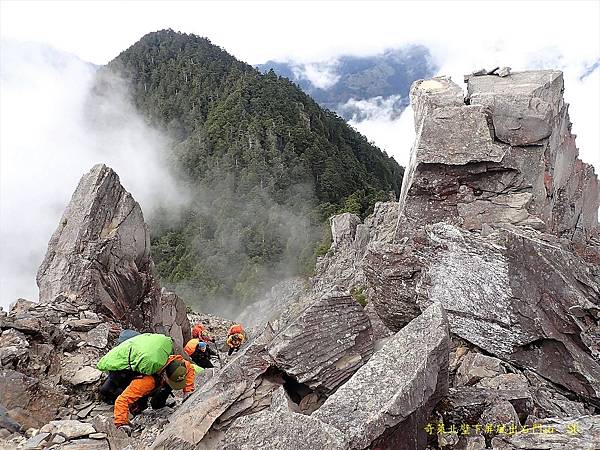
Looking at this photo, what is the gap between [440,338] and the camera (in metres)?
9.61

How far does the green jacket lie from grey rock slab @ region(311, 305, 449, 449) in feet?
16.6

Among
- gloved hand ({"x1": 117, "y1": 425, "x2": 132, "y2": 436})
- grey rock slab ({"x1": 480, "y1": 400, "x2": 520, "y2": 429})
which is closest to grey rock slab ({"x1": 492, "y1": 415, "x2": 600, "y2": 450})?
grey rock slab ({"x1": 480, "y1": 400, "x2": 520, "y2": 429})

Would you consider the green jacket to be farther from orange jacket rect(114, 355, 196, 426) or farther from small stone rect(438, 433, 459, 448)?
small stone rect(438, 433, 459, 448)

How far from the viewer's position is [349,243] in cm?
5350

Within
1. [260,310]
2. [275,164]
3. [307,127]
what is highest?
[307,127]

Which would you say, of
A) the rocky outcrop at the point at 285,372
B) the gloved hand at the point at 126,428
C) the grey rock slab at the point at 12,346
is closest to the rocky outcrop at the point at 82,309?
the grey rock slab at the point at 12,346

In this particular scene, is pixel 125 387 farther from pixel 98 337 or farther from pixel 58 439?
pixel 98 337

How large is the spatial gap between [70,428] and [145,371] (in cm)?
192

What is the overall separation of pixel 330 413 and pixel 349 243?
4542 centimetres

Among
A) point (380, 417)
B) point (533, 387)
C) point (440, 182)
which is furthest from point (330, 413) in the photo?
point (440, 182)

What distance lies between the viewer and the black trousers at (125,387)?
1276 cm

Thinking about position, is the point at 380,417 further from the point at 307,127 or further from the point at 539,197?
the point at 307,127

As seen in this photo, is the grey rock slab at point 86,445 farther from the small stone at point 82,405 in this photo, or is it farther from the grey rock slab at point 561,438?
the grey rock slab at point 561,438

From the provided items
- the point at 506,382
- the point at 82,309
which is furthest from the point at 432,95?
the point at 82,309
